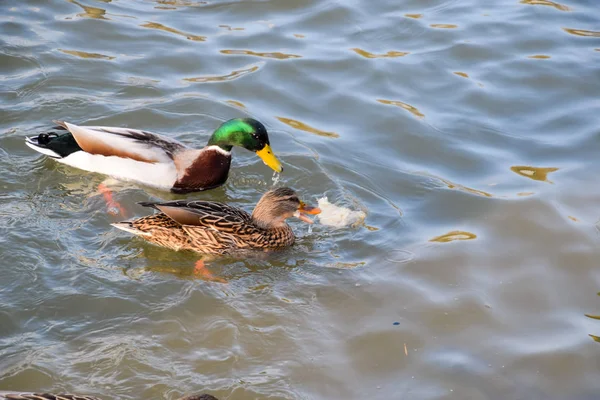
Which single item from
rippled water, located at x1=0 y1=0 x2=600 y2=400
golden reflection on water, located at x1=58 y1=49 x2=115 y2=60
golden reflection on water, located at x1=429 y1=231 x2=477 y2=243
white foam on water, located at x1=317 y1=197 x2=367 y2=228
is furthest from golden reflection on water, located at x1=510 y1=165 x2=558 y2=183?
golden reflection on water, located at x1=58 y1=49 x2=115 y2=60

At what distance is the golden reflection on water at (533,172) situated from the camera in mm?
8375

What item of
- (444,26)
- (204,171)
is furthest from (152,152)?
(444,26)

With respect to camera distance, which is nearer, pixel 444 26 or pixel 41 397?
pixel 41 397

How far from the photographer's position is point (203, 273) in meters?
6.99

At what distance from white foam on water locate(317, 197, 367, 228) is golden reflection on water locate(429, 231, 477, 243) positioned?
0.70 m

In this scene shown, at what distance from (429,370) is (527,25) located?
7.01 metres

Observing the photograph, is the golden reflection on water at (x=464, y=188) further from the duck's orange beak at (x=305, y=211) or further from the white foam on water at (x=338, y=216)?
the duck's orange beak at (x=305, y=211)

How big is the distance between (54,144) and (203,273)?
239 cm

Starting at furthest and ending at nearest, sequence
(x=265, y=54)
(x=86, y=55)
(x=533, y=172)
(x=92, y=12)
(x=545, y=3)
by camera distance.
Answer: (x=545, y=3), (x=92, y=12), (x=265, y=54), (x=86, y=55), (x=533, y=172)

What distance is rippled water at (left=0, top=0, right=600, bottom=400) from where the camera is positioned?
5867 millimetres

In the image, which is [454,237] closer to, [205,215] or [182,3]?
[205,215]

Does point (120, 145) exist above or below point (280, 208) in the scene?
above

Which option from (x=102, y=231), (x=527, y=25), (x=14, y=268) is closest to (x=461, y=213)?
(x=102, y=231)

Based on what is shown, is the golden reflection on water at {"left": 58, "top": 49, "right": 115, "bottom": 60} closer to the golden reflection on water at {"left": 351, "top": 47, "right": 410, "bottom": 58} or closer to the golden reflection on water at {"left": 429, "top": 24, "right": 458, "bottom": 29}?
the golden reflection on water at {"left": 351, "top": 47, "right": 410, "bottom": 58}
